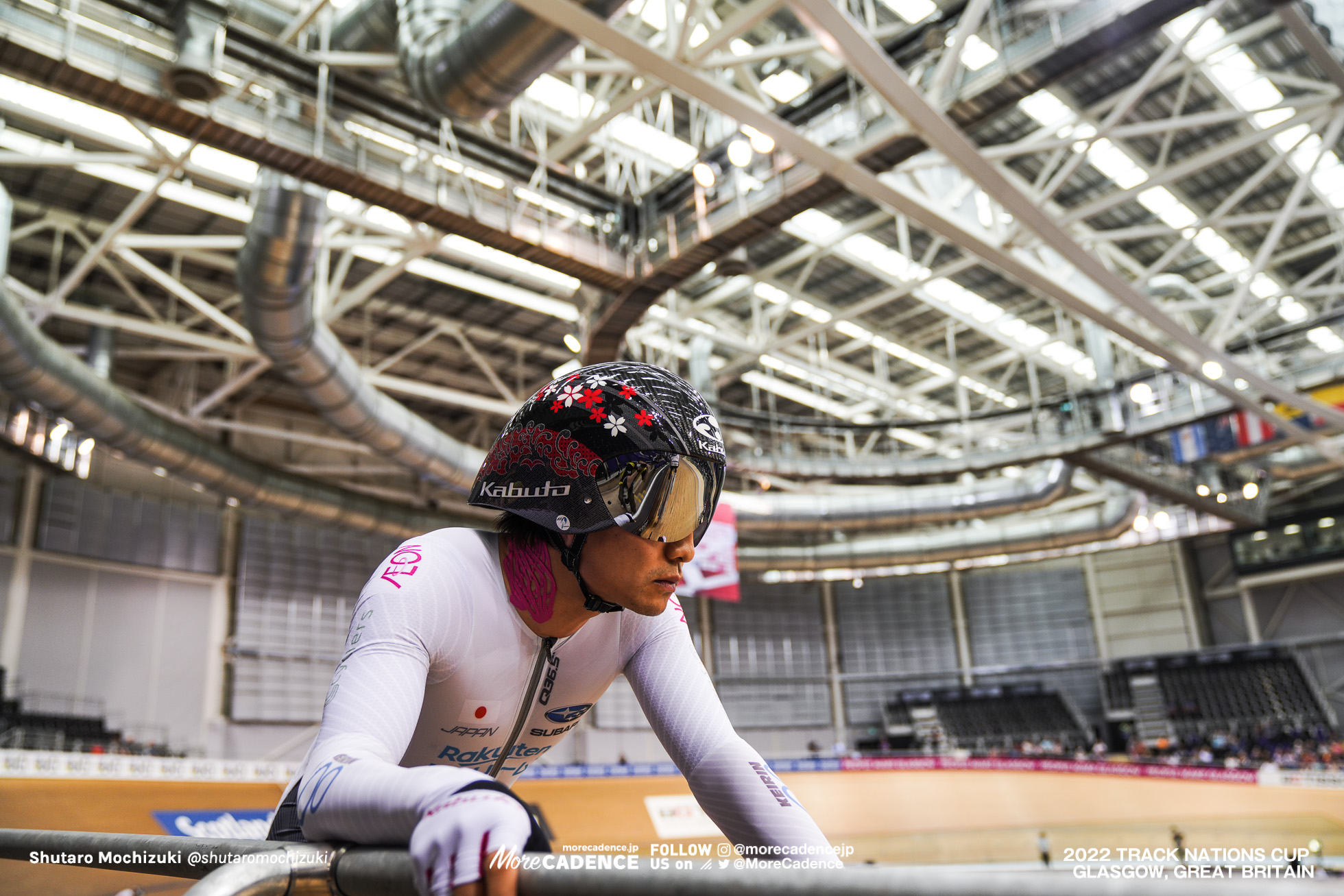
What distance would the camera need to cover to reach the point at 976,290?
25953 millimetres

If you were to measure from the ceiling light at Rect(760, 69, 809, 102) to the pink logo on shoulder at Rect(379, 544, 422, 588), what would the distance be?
57.9 ft

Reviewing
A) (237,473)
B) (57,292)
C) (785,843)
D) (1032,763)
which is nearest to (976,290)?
(1032,763)

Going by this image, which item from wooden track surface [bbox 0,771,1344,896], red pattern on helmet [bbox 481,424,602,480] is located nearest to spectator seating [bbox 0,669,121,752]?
wooden track surface [bbox 0,771,1344,896]

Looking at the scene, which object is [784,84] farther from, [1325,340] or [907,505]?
[1325,340]

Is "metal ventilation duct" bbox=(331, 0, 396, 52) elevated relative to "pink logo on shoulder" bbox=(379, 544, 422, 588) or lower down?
elevated

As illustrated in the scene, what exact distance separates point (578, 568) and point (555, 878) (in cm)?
98

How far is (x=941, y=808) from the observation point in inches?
979

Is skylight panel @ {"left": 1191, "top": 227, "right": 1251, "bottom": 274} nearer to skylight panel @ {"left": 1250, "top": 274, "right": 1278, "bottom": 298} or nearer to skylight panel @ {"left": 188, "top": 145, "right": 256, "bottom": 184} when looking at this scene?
skylight panel @ {"left": 1250, "top": 274, "right": 1278, "bottom": 298}

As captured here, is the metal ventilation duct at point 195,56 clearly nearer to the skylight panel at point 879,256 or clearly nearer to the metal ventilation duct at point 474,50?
the metal ventilation duct at point 474,50

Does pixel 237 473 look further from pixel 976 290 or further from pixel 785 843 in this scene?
pixel 785 843

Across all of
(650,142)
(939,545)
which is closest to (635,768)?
(650,142)

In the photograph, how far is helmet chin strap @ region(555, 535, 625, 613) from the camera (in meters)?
1.85

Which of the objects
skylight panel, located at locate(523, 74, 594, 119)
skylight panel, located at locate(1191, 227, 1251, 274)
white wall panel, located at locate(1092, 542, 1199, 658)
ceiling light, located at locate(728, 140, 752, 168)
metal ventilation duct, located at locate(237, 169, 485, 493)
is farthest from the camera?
white wall panel, located at locate(1092, 542, 1199, 658)

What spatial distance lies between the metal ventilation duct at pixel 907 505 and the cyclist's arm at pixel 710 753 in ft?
84.9
